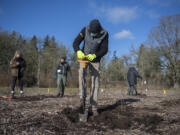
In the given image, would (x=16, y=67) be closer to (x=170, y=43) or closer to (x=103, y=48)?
(x=103, y=48)

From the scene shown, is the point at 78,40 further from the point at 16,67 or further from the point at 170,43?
the point at 170,43

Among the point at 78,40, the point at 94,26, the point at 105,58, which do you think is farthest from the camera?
the point at 105,58

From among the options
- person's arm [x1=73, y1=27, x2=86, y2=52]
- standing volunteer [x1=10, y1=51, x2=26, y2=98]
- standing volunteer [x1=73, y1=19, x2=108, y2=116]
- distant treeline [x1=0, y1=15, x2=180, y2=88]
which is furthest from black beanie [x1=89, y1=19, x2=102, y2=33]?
distant treeline [x1=0, y1=15, x2=180, y2=88]

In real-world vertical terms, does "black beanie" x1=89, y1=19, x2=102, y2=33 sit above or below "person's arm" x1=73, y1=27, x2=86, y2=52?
above

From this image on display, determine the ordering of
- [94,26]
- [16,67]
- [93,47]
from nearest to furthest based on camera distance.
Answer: [94,26], [93,47], [16,67]

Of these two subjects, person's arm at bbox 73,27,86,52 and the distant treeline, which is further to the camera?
the distant treeline

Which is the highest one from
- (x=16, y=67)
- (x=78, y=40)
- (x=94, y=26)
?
(x=94, y=26)

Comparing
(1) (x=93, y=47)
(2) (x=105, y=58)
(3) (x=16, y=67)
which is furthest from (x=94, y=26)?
(2) (x=105, y=58)

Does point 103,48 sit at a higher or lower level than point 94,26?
lower

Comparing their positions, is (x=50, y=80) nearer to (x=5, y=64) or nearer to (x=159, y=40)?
(x=5, y=64)

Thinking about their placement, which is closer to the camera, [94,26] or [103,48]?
[94,26]

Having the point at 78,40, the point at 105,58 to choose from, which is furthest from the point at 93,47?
the point at 105,58

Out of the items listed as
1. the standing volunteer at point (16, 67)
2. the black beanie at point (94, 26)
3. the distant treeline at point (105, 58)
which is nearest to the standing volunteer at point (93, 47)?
the black beanie at point (94, 26)

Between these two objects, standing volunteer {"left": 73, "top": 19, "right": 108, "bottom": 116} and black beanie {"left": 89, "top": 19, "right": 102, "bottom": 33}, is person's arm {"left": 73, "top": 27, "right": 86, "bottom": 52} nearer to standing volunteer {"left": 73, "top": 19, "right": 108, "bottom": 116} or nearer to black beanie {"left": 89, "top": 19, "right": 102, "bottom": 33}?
standing volunteer {"left": 73, "top": 19, "right": 108, "bottom": 116}
